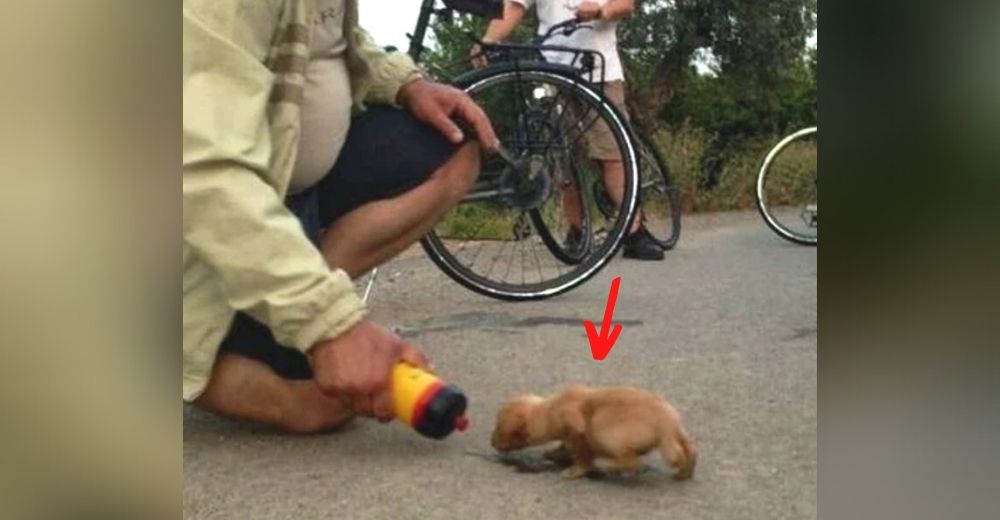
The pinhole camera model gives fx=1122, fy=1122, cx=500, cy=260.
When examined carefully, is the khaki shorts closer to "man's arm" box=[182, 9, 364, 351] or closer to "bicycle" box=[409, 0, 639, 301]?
"bicycle" box=[409, 0, 639, 301]

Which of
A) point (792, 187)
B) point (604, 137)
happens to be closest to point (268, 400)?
point (604, 137)

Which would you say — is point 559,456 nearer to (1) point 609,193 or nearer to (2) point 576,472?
(2) point 576,472

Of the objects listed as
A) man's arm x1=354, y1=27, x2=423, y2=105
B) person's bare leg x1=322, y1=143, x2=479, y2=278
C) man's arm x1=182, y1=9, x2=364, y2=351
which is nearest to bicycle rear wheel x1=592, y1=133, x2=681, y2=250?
person's bare leg x1=322, y1=143, x2=479, y2=278

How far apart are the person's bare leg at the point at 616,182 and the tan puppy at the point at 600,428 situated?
11.3 inches

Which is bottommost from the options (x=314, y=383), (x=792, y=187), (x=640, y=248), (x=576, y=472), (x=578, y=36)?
(x=576, y=472)

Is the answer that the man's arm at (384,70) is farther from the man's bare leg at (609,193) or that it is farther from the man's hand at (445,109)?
the man's bare leg at (609,193)

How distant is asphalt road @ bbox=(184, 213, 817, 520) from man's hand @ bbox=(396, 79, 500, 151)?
23 centimetres

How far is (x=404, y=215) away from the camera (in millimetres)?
1896

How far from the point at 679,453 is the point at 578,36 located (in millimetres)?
710

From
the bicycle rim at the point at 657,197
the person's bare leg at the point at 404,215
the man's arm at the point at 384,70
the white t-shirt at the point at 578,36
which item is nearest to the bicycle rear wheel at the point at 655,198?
the bicycle rim at the point at 657,197
